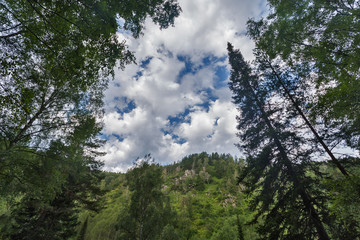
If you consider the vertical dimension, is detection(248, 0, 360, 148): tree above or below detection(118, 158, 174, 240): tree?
above

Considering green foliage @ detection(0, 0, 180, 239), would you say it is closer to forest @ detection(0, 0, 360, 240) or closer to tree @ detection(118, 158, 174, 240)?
forest @ detection(0, 0, 360, 240)

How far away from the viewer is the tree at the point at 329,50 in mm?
5445

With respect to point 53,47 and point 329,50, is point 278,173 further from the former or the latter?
point 53,47

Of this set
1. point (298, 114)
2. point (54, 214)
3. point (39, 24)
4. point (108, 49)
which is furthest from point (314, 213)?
point (54, 214)

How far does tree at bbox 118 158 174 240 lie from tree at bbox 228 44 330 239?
7771 mm

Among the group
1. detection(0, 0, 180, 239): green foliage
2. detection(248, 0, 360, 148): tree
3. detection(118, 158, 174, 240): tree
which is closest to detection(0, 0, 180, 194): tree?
detection(0, 0, 180, 239): green foliage

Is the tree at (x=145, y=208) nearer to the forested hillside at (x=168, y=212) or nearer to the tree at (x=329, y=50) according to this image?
the forested hillside at (x=168, y=212)

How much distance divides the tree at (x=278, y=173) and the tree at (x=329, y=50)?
2.53 meters

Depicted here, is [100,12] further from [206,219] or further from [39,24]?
[206,219]

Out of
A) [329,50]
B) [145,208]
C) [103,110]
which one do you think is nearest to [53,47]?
[103,110]

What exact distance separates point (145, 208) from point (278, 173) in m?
11.1

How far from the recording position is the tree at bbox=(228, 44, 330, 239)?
23.1ft

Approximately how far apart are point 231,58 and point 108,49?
518 inches

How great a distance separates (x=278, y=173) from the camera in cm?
898
